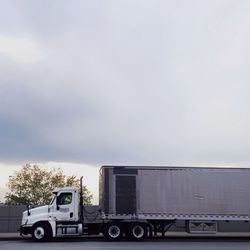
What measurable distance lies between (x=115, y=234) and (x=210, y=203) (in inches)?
219

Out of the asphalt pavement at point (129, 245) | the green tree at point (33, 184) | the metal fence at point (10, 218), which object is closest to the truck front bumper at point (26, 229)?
the asphalt pavement at point (129, 245)

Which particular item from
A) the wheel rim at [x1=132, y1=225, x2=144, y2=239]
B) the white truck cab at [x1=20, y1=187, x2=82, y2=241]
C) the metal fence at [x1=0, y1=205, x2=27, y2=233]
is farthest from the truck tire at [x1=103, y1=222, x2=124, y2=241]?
the metal fence at [x1=0, y1=205, x2=27, y2=233]

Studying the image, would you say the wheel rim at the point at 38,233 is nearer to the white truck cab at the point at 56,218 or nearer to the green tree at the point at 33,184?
the white truck cab at the point at 56,218

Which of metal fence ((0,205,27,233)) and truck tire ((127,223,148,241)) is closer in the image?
truck tire ((127,223,148,241))

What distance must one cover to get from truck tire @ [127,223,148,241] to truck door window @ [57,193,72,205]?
11.9 ft

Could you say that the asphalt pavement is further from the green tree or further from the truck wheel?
the green tree

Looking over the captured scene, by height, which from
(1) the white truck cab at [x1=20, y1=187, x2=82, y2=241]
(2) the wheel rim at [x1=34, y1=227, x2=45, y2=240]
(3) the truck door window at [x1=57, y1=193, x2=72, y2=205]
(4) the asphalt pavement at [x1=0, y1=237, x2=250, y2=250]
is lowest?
(4) the asphalt pavement at [x1=0, y1=237, x2=250, y2=250]

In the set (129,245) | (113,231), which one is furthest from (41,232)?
(129,245)

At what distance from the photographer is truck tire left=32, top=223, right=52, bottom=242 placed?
85.9 ft

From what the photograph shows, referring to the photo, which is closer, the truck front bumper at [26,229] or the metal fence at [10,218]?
the truck front bumper at [26,229]

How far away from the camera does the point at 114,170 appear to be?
90.3 ft

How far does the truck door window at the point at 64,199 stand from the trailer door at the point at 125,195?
102 inches

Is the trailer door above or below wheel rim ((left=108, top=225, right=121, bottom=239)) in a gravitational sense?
above

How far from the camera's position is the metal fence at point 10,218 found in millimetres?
34844
